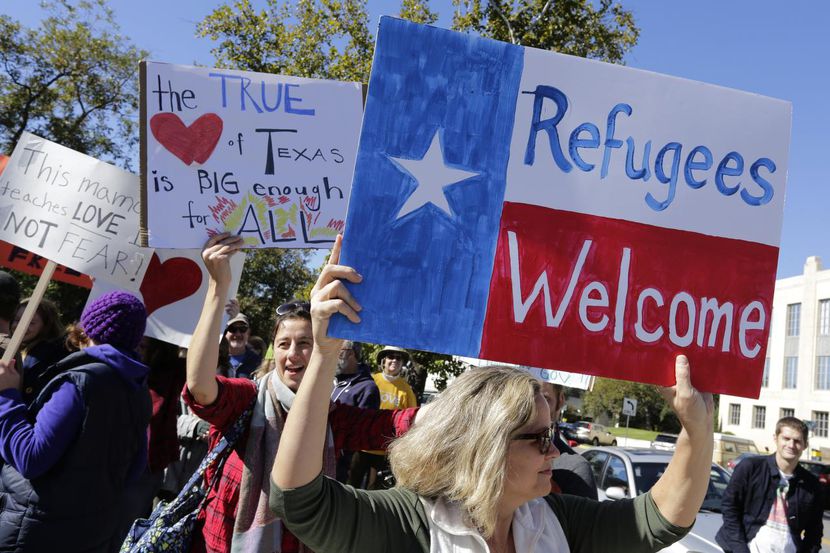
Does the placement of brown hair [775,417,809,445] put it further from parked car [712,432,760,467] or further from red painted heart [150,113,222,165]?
parked car [712,432,760,467]

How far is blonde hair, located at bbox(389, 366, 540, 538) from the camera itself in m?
1.83

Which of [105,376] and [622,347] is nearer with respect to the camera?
[622,347]

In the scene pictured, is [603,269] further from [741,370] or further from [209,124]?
[209,124]

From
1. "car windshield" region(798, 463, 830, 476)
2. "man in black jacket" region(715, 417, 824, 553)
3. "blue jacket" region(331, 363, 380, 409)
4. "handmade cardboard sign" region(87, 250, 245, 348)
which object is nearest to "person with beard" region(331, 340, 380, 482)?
"blue jacket" region(331, 363, 380, 409)

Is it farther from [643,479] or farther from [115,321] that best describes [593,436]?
[115,321]

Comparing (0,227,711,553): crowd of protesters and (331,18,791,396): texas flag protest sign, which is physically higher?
(331,18,791,396): texas flag protest sign

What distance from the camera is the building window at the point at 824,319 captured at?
4672cm

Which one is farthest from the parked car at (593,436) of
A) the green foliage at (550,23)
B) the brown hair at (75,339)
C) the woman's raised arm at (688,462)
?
the woman's raised arm at (688,462)

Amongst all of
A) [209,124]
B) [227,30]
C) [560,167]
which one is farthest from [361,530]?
[227,30]

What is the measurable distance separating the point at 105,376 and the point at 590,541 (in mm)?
1905

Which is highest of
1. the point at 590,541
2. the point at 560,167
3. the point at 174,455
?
the point at 560,167

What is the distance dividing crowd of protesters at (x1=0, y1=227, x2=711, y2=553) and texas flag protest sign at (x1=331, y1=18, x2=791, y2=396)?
172 mm

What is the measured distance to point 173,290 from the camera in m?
4.70

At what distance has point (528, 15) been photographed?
1452 cm
